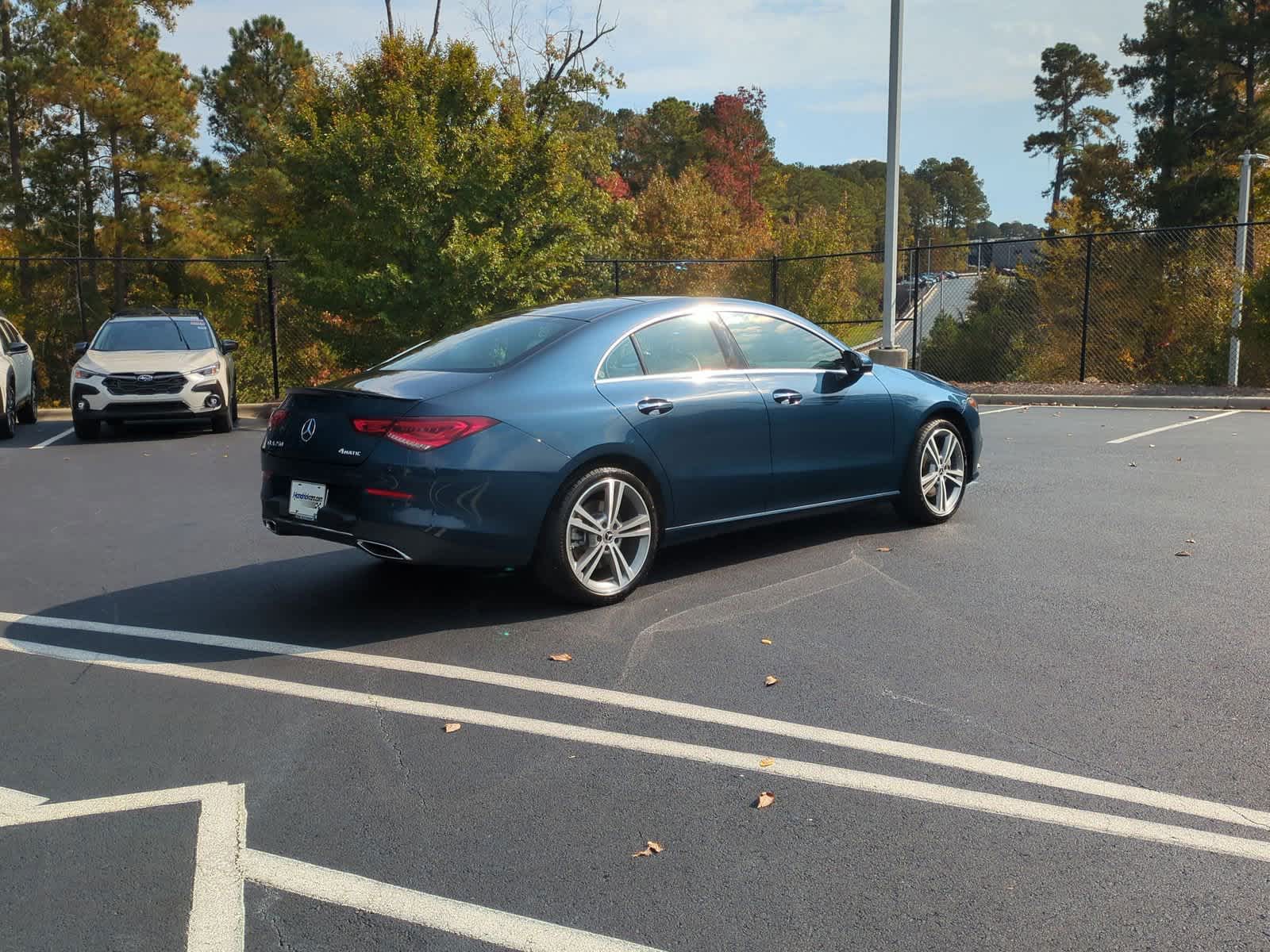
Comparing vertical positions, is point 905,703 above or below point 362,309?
below

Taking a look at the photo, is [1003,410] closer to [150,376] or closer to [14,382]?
[150,376]

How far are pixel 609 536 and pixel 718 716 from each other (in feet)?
5.93

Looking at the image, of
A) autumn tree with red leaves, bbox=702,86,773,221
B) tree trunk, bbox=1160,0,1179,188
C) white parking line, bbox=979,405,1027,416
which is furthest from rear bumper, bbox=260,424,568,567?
autumn tree with red leaves, bbox=702,86,773,221

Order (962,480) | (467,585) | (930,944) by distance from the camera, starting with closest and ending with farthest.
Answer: (930,944) → (467,585) → (962,480)

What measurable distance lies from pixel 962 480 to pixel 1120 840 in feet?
16.6

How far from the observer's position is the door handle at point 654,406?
247 inches

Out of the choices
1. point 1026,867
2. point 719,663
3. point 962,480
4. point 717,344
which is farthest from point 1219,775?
point 962,480

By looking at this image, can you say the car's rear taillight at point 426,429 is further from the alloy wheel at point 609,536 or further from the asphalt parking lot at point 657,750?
the asphalt parking lot at point 657,750

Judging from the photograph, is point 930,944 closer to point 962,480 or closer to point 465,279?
point 962,480

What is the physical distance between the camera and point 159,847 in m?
3.46

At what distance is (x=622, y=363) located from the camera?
6383 mm

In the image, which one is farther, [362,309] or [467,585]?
[362,309]

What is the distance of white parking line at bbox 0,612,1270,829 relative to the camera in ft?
12.1

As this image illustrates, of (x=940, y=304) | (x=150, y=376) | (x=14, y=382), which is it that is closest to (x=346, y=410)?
(x=150, y=376)
